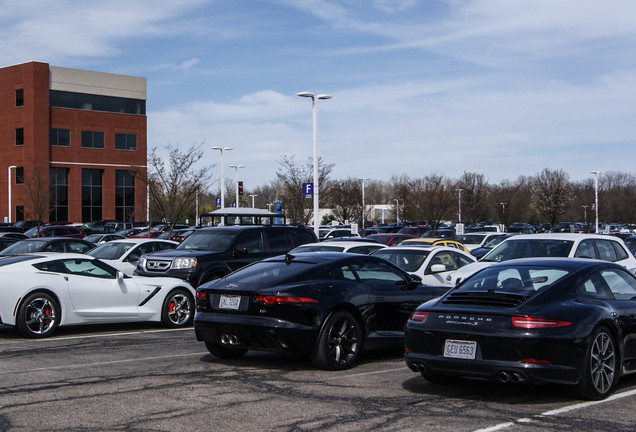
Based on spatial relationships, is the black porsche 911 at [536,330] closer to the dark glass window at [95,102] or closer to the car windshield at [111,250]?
the car windshield at [111,250]

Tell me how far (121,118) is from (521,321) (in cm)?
6830

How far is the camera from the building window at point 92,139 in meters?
69.9

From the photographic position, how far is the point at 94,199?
71.2 meters

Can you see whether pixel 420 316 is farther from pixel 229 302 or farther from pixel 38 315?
pixel 38 315

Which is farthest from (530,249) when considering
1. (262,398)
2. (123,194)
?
(123,194)

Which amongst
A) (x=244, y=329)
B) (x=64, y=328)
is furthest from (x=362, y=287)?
(x=64, y=328)

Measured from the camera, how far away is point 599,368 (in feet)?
24.6

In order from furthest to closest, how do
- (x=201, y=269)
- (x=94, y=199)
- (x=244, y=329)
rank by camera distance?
(x=94, y=199) → (x=201, y=269) → (x=244, y=329)

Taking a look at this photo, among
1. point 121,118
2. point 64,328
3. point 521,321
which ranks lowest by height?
point 64,328

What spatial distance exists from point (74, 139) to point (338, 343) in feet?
211

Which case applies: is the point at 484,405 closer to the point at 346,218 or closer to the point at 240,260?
the point at 240,260

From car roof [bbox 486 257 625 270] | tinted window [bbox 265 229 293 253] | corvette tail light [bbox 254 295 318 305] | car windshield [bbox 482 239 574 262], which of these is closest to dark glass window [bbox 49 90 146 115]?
tinted window [bbox 265 229 293 253]

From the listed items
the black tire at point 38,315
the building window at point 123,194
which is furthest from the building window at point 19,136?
the black tire at point 38,315

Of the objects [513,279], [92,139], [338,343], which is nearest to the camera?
[513,279]
